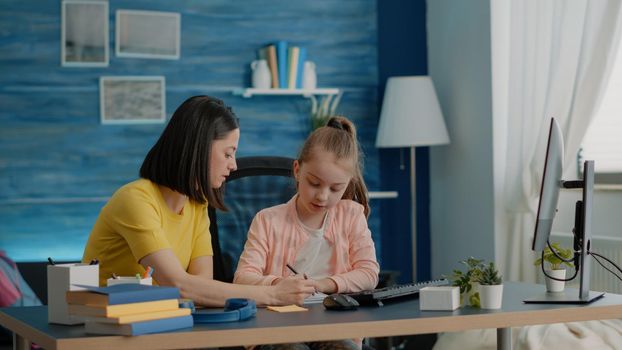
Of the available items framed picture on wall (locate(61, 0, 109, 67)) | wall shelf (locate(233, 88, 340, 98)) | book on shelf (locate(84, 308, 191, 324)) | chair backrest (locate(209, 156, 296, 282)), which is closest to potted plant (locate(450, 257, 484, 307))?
book on shelf (locate(84, 308, 191, 324))

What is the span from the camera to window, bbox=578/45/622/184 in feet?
13.3

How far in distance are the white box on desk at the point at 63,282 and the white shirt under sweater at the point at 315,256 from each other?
0.74 metres

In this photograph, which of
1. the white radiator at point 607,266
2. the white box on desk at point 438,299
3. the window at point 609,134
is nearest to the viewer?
the white box on desk at point 438,299

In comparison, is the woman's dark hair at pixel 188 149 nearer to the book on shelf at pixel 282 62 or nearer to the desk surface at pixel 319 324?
the desk surface at pixel 319 324

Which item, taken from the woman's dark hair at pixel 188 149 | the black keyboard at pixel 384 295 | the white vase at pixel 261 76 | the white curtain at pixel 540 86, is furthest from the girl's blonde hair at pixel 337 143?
the white vase at pixel 261 76

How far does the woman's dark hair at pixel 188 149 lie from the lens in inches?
93.0

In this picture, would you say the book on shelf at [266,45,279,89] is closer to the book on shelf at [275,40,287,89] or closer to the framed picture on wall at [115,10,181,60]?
the book on shelf at [275,40,287,89]

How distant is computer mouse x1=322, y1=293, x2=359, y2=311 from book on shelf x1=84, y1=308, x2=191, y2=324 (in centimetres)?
38

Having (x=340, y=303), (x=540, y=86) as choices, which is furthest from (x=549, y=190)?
(x=540, y=86)

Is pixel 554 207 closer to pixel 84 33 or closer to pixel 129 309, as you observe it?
pixel 129 309

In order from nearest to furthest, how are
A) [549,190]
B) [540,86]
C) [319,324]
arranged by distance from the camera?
[319,324] < [549,190] < [540,86]

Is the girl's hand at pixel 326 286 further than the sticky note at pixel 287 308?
Yes

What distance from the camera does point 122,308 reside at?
1715mm

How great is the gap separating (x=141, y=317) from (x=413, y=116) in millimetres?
3392
